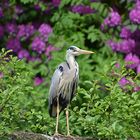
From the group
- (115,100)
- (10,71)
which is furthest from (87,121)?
(10,71)

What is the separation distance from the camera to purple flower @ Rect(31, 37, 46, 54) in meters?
9.66

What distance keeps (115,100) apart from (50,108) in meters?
0.84

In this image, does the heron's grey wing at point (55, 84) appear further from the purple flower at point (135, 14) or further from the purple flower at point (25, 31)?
the purple flower at point (25, 31)

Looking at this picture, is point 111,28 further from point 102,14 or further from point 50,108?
point 50,108

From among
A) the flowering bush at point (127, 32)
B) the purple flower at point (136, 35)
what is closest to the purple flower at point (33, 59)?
the flowering bush at point (127, 32)

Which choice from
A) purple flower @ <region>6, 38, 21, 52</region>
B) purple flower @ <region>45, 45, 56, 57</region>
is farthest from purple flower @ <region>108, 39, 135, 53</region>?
purple flower @ <region>6, 38, 21, 52</region>

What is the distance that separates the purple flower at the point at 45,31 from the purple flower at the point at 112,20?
0.78 meters

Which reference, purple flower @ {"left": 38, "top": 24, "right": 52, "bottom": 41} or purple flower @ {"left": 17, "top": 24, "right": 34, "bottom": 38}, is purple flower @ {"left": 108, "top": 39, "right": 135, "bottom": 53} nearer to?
purple flower @ {"left": 38, "top": 24, "right": 52, "bottom": 41}

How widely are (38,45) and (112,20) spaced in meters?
1.10

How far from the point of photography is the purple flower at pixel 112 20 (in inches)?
373

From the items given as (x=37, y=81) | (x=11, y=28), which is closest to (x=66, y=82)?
(x=37, y=81)

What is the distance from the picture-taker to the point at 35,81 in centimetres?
932

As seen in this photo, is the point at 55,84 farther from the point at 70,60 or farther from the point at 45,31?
the point at 45,31

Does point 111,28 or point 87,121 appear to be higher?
point 111,28
